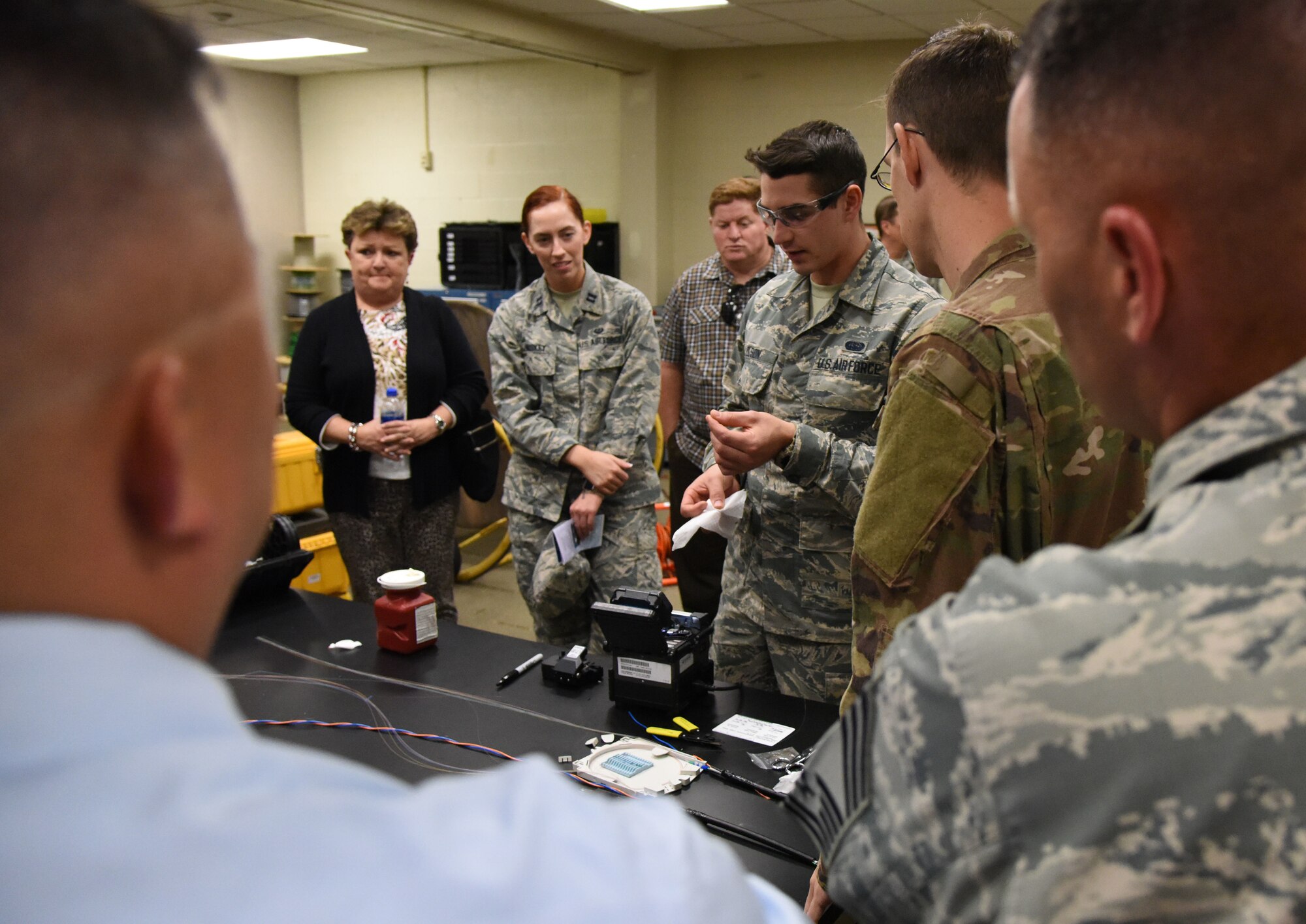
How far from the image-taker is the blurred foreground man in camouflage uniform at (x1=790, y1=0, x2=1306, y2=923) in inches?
21.6

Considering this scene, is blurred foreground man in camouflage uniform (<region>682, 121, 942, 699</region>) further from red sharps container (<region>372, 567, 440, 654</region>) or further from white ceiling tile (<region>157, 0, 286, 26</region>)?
white ceiling tile (<region>157, 0, 286, 26</region>)

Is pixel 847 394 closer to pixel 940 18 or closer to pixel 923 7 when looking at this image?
pixel 923 7

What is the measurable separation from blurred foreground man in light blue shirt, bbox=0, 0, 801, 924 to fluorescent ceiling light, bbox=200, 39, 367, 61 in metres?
8.03

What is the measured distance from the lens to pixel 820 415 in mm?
2291

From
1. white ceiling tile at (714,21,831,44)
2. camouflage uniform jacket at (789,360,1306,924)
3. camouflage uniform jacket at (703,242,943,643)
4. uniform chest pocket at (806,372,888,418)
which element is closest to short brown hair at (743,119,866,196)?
camouflage uniform jacket at (703,242,943,643)

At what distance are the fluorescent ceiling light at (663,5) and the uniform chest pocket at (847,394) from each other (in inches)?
185

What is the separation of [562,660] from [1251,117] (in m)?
1.55

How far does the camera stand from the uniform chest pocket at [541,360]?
3285mm

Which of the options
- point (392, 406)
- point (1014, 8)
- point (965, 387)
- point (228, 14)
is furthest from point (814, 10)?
point (965, 387)

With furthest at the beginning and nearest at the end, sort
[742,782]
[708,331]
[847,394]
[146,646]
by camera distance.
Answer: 1. [708,331]
2. [847,394]
3. [742,782]
4. [146,646]

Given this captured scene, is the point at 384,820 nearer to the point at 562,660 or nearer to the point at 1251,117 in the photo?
the point at 1251,117

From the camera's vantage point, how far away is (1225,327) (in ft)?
2.06

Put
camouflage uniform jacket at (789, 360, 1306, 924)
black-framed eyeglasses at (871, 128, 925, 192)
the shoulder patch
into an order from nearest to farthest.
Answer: camouflage uniform jacket at (789, 360, 1306, 924) → the shoulder patch → black-framed eyeglasses at (871, 128, 925, 192)

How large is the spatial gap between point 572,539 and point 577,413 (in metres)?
0.45
